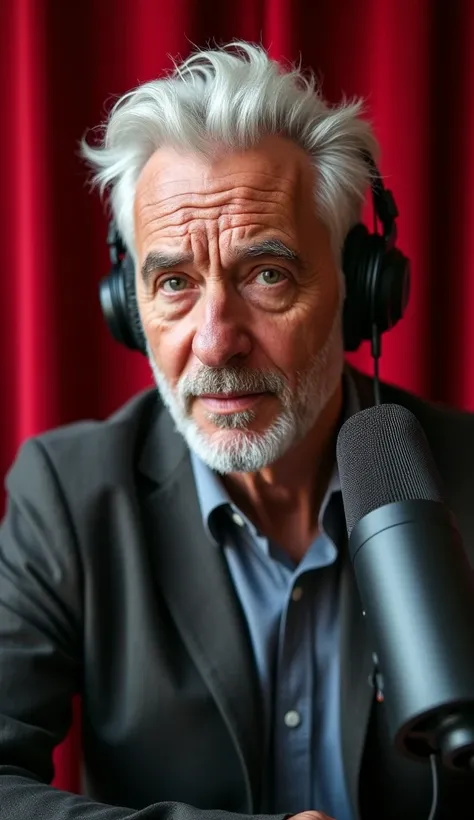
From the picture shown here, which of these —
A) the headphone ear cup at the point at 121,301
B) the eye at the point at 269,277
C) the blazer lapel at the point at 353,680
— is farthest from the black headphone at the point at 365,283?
the blazer lapel at the point at 353,680

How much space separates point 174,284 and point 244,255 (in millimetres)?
112

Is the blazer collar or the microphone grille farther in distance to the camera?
the blazer collar


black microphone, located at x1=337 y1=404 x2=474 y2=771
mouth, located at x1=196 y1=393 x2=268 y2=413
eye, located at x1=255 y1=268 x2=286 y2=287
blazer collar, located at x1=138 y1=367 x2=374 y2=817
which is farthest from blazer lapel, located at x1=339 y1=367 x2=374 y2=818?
black microphone, located at x1=337 y1=404 x2=474 y2=771

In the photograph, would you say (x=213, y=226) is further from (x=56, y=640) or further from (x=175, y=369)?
(x=56, y=640)

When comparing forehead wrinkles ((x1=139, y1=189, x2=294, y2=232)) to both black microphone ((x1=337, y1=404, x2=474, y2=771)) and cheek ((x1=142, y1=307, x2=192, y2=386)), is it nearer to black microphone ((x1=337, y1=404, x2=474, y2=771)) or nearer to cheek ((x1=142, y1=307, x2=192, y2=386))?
cheek ((x1=142, y1=307, x2=192, y2=386))

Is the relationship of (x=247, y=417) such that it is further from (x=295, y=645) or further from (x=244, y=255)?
(x=295, y=645)

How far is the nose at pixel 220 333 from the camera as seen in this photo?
105 centimetres

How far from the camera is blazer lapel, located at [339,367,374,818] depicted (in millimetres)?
1067

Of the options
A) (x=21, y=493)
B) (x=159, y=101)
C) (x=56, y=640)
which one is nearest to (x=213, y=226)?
(x=159, y=101)

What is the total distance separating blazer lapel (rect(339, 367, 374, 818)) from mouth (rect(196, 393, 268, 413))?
26 cm

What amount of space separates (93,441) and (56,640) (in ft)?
0.92

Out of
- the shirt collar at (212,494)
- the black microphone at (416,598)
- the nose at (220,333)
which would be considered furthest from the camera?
the shirt collar at (212,494)

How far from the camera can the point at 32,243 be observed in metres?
1.55

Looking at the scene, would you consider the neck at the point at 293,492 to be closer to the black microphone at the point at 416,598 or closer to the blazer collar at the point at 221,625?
the blazer collar at the point at 221,625
